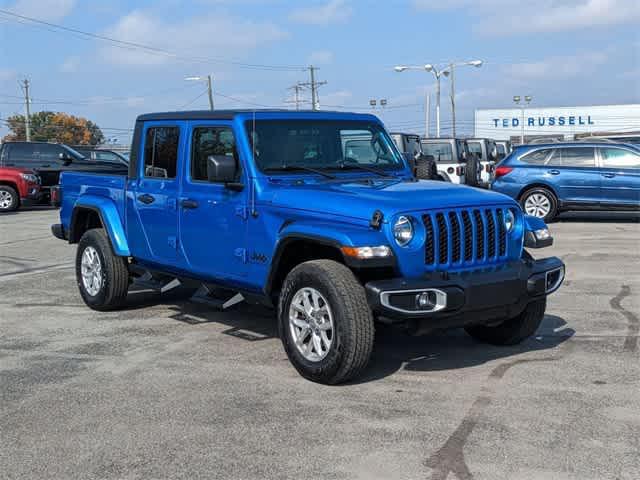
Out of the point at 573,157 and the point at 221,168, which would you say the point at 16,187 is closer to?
the point at 573,157

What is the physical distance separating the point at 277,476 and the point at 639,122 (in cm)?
8204

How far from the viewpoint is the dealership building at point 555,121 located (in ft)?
257

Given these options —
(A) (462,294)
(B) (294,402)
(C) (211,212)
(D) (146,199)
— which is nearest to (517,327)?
(A) (462,294)

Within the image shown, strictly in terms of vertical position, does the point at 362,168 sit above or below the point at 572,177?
above

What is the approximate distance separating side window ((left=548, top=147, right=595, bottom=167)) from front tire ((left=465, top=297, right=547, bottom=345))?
10587 mm

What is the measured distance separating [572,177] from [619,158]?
94cm

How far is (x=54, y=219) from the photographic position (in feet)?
62.6

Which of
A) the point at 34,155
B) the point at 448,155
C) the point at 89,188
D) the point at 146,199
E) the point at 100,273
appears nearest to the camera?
the point at 146,199

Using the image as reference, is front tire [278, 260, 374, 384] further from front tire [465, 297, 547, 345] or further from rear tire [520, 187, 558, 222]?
rear tire [520, 187, 558, 222]

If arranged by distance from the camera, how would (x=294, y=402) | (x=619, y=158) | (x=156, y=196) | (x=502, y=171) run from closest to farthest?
(x=294, y=402) < (x=156, y=196) < (x=619, y=158) < (x=502, y=171)

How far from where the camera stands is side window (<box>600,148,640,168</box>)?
15859 millimetres

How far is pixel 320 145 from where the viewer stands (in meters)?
6.63

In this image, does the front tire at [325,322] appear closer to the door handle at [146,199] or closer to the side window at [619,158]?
the door handle at [146,199]

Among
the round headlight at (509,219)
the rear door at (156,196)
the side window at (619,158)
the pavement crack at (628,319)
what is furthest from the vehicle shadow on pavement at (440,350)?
the side window at (619,158)
